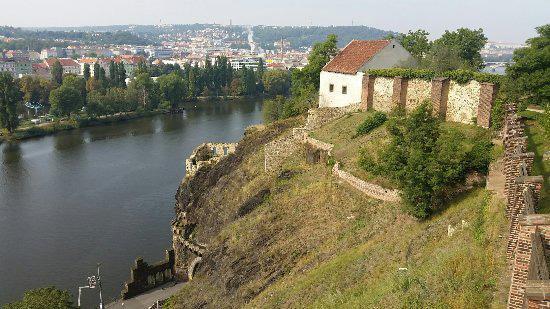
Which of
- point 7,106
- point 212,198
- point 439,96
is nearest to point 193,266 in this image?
point 212,198

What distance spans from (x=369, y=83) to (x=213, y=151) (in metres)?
19.1

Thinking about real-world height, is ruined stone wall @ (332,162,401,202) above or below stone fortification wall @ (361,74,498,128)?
below

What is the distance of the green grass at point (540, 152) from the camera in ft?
49.8

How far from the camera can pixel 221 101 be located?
13050 cm

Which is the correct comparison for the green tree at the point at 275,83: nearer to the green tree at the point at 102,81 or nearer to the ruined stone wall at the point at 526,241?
the green tree at the point at 102,81

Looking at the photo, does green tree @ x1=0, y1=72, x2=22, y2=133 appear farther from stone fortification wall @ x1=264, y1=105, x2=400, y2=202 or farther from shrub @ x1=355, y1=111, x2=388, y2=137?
shrub @ x1=355, y1=111, x2=388, y2=137

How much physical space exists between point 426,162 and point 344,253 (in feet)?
17.6

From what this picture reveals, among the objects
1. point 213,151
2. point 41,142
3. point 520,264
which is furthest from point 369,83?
point 41,142

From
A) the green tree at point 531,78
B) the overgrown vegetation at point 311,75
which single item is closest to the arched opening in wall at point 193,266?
the overgrown vegetation at point 311,75

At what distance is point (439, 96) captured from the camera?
101ft

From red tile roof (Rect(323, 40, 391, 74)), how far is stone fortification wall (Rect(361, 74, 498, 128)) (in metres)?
2.25

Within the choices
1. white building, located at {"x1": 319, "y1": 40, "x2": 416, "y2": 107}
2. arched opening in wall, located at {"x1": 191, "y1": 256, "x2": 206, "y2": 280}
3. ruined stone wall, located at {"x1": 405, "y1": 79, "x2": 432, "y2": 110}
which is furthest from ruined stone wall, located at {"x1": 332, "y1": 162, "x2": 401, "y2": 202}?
arched opening in wall, located at {"x1": 191, "y1": 256, "x2": 206, "y2": 280}

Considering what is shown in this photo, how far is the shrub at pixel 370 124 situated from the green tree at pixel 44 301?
2034cm

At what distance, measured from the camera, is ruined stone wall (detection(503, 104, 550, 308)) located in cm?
803
